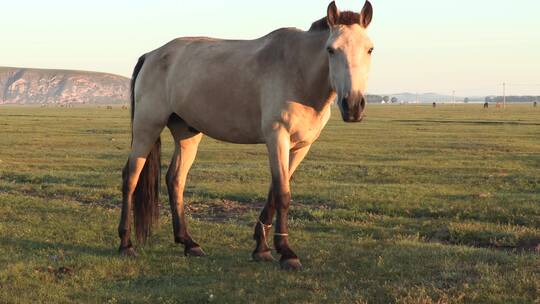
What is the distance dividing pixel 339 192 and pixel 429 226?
3.95 metres

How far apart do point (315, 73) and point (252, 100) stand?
3.19 feet

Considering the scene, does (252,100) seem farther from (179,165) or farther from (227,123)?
(179,165)

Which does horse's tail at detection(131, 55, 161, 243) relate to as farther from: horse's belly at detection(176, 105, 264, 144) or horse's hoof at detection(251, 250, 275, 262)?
horse's hoof at detection(251, 250, 275, 262)

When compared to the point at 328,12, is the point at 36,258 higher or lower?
lower

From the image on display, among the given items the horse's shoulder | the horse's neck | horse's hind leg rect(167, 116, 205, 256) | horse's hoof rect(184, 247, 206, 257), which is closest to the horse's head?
the horse's neck

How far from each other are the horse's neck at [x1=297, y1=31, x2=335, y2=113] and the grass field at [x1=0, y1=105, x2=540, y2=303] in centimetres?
213

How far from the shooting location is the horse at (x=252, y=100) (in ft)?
21.4

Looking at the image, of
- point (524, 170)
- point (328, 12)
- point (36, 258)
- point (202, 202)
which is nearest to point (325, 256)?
point (328, 12)

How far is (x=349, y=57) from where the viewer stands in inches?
246

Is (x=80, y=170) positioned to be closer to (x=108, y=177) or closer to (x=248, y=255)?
(x=108, y=177)

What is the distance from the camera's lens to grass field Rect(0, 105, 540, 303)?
6328 millimetres

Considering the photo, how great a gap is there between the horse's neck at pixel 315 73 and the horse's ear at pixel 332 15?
384mm

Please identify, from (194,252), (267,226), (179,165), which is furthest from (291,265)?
(179,165)

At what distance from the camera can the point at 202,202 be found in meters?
13.4
